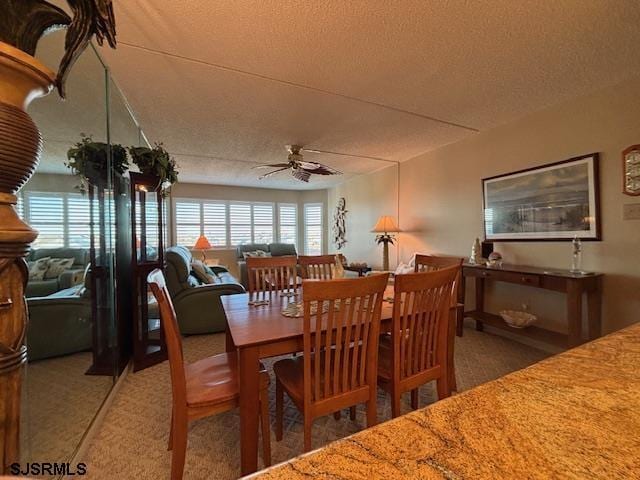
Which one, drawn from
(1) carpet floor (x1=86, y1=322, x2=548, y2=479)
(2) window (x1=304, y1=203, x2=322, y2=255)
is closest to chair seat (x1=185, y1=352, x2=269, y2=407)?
(1) carpet floor (x1=86, y1=322, x2=548, y2=479)

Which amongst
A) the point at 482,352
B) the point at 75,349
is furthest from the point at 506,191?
the point at 75,349

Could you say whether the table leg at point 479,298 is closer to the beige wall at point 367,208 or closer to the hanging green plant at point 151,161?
the beige wall at point 367,208

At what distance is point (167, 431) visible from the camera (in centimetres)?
178

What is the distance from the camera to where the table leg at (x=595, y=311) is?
2477 mm

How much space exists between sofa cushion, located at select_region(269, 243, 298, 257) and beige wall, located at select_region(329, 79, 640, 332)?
3179 mm

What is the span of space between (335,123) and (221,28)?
1649 mm

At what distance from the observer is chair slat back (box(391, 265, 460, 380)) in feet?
4.81

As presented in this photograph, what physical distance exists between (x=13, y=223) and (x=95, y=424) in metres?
1.82

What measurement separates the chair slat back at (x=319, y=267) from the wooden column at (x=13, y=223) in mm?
2231

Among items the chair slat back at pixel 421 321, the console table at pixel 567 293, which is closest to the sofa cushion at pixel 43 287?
the chair slat back at pixel 421 321

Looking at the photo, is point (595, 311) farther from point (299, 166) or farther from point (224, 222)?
point (224, 222)

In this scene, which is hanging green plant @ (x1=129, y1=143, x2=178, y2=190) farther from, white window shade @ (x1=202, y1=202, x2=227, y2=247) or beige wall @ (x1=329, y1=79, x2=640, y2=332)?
white window shade @ (x1=202, y1=202, x2=227, y2=247)

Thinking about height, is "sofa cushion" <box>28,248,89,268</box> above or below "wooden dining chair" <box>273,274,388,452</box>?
above

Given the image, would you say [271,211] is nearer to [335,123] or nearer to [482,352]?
[335,123]
